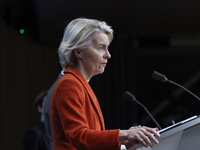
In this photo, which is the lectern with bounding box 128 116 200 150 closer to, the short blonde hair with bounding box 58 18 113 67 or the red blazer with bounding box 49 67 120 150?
the red blazer with bounding box 49 67 120 150

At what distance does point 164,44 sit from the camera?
7.24 meters

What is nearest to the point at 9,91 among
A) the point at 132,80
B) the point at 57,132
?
the point at 132,80

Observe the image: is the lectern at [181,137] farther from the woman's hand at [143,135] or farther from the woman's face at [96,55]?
the woman's face at [96,55]

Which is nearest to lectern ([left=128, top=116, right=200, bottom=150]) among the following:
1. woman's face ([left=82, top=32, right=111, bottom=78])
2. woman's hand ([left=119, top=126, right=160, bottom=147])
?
woman's hand ([left=119, top=126, right=160, bottom=147])

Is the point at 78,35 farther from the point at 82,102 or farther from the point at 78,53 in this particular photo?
the point at 82,102

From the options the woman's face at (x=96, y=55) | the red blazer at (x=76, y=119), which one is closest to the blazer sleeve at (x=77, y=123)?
the red blazer at (x=76, y=119)

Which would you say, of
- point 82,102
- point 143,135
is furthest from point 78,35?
point 143,135

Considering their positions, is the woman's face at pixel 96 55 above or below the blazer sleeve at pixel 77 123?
above

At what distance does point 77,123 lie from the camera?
1.22m

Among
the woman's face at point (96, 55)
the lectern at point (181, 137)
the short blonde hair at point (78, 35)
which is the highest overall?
the short blonde hair at point (78, 35)

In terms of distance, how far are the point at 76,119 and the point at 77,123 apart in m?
0.01

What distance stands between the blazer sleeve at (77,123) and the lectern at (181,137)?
0.29ft

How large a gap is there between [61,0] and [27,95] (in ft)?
7.30

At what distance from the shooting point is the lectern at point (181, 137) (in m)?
1.18
